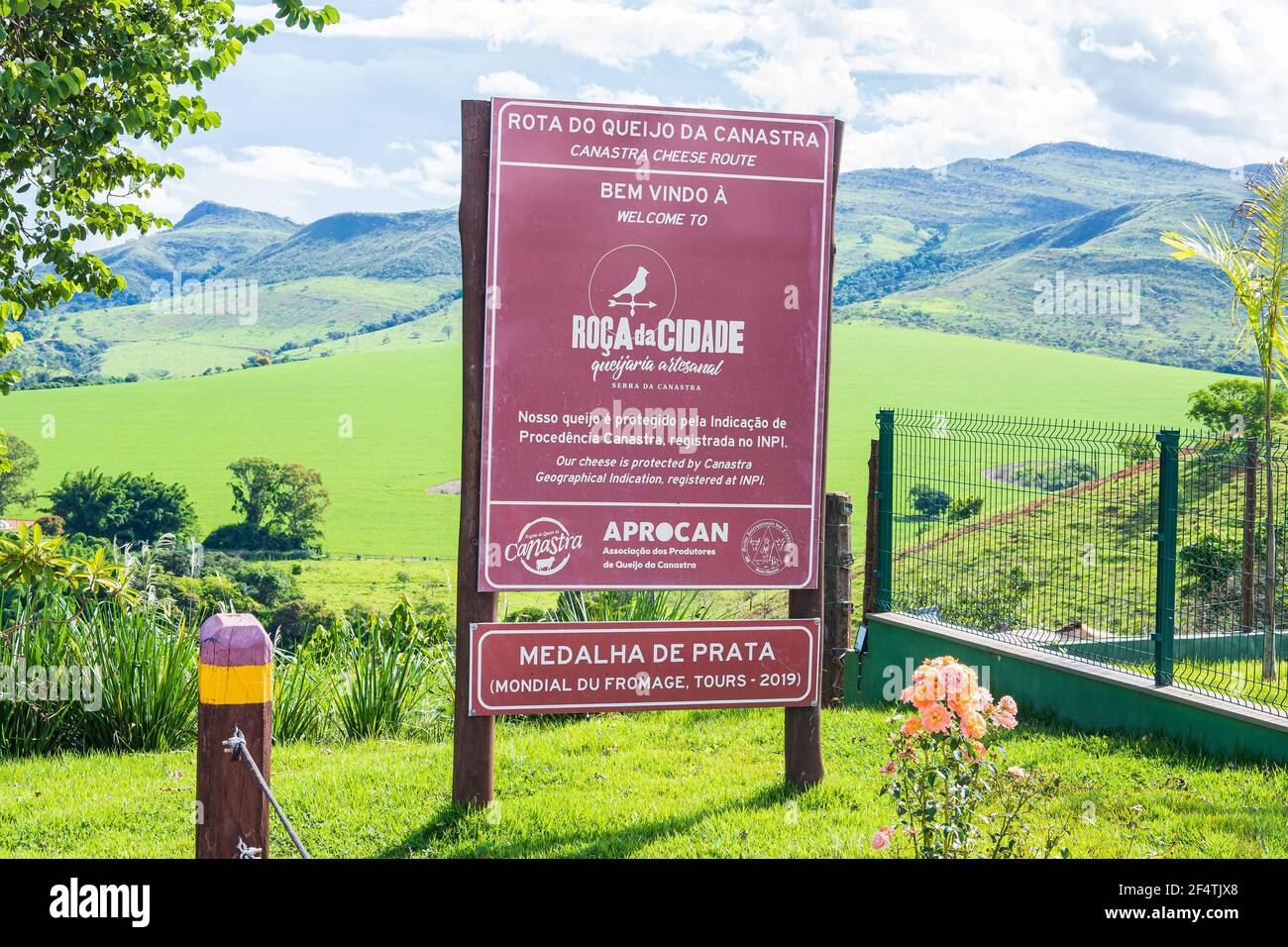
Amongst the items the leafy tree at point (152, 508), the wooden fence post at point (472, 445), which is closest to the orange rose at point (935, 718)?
the wooden fence post at point (472, 445)

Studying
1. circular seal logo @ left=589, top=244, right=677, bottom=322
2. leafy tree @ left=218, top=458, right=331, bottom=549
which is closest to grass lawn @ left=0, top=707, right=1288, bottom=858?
circular seal logo @ left=589, top=244, right=677, bottom=322

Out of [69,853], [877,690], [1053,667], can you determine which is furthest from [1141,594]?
[69,853]

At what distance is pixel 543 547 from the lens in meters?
5.51

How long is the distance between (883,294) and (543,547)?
152992 mm

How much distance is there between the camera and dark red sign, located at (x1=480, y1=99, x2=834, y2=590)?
5445 millimetres

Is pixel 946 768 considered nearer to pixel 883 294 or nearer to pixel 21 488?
pixel 21 488

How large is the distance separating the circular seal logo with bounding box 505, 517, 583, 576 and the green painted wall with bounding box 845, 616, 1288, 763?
156 inches

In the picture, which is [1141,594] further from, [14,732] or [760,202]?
[14,732]

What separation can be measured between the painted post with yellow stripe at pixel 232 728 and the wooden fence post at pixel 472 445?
1.67 metres

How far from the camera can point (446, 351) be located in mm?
137125

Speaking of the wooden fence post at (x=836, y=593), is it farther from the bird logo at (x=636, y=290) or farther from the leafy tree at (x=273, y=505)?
the leafy tree at (x=273, y=505)

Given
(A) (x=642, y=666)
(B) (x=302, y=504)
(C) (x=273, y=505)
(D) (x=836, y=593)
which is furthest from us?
(C) (x=273, y=505)

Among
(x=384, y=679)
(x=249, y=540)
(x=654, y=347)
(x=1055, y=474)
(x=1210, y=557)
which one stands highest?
(x=654, y=347)
